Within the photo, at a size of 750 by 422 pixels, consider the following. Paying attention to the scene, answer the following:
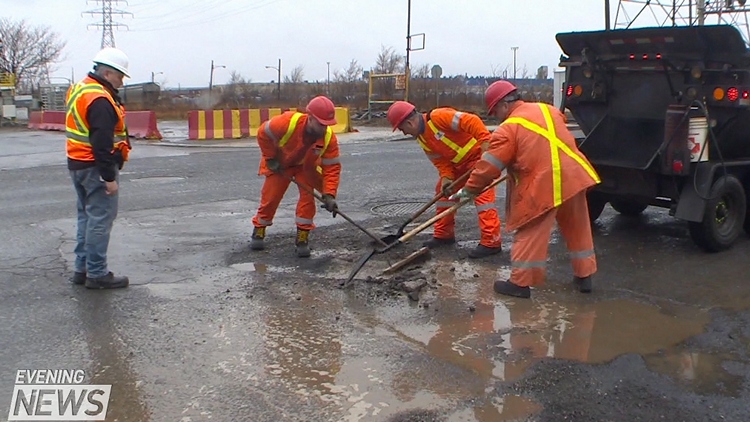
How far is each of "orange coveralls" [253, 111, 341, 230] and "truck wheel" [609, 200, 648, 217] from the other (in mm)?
3066

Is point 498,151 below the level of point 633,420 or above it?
above

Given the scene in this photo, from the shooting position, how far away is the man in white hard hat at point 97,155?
15.8 ft

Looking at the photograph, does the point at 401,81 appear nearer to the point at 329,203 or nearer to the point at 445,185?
the point at 445,185

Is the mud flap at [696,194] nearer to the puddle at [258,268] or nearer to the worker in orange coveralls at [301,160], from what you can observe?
the worker in orange coveralls at [301,160]

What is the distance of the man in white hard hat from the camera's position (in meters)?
4.83

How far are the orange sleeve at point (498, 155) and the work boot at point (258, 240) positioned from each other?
2.21 metres

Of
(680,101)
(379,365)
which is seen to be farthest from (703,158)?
(379,365)

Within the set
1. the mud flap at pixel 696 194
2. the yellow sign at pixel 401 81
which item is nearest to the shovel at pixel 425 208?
the mud flap at pixel 696 194

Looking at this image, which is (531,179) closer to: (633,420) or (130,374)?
(633,420)

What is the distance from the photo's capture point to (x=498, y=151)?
479 centimetres

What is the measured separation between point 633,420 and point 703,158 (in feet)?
11.2

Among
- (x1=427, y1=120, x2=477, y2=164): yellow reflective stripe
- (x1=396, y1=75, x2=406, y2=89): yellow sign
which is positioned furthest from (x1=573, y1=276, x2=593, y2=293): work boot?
(x1=396, y1=75, x2=406, y2=89): yellow sign

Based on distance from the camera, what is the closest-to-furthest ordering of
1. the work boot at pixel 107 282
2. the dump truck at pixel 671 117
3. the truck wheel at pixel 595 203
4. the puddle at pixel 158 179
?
1. the work boot at pixel 107 282
2. the dump truck at pixel 671 117
3. the truck wheel at pixel 595 203
4. the puddle at pixel 158 179

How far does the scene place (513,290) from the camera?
4922 millimetres
